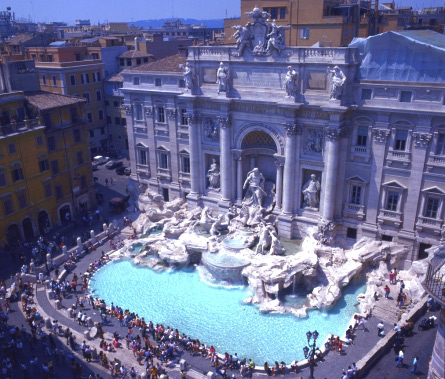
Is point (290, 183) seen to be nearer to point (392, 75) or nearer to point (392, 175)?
point (392, 175)

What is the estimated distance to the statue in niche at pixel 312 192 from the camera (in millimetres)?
36000

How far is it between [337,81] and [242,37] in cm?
872

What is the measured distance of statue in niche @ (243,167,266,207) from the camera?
126 ft

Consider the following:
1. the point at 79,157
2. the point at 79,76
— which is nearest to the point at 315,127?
the point at 79,157

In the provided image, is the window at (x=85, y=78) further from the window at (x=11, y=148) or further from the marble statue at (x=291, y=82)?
the marble statue at (x=291, y=82)

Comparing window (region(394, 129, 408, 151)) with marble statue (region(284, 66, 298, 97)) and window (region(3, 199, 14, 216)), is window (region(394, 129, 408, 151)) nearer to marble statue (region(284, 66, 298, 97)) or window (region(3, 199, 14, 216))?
marble statue (region(284, 66, 298, 97))

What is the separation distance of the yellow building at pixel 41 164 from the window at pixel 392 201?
2981 cm

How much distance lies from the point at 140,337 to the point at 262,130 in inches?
738

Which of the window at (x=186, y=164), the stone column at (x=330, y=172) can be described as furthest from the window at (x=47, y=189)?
the stone column at (x=330, y=172)

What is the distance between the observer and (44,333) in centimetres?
2855

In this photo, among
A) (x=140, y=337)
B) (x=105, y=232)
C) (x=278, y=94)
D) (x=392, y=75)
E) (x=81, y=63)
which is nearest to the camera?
(x=140, y=337)

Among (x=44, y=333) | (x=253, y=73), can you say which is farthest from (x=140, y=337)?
(x=253, y=73)

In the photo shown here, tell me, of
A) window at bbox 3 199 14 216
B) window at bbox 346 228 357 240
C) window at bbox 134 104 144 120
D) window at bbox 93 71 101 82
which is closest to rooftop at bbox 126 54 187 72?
window at bbox 134 104 144 120

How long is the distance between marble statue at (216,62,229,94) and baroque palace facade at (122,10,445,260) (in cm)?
9
